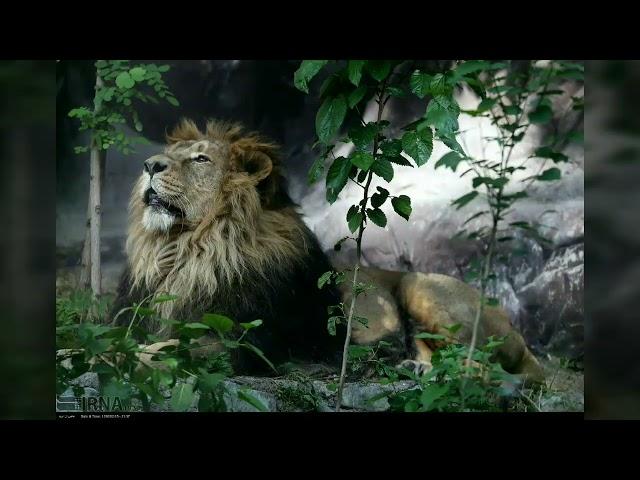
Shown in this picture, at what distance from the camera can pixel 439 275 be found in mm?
3686

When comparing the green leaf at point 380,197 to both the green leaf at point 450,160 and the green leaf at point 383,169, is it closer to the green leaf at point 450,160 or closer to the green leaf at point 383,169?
the green leaf at point 383,169

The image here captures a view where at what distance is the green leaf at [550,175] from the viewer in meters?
3.20

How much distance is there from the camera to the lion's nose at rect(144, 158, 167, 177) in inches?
136

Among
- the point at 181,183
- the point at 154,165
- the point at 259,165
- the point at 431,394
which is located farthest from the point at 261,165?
the point at 431,394

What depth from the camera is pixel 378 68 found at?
315cm

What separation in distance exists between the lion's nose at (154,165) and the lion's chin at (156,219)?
0.54 ft

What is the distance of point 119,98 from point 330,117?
0.98m

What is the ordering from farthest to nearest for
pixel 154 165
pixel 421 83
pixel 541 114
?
1. pixel 154 165
2. pixel 541 114
3. pixel 421 83

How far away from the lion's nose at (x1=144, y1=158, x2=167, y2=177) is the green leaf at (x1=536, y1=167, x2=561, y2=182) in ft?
5.27

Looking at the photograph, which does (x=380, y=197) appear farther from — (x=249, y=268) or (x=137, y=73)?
(x=137, y=73)

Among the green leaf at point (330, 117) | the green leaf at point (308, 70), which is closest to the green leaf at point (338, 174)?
the green leaf at point (330, 117)
